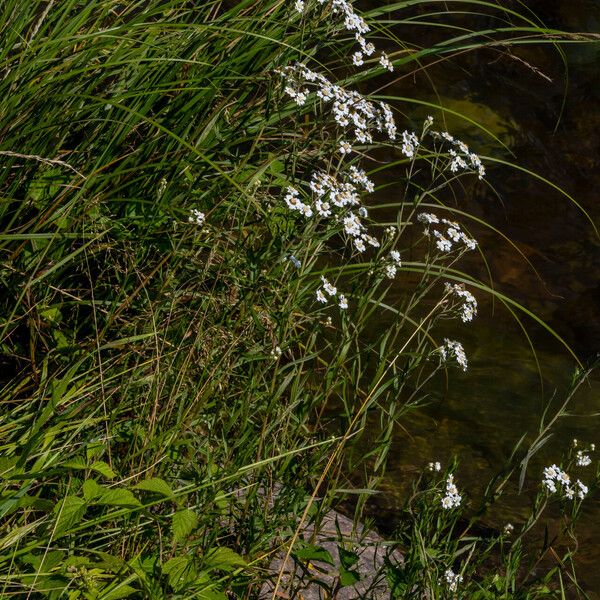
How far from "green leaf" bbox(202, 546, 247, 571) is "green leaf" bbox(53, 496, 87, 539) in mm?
300

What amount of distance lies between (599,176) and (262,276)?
14.1ft

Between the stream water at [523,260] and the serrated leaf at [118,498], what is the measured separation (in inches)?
58.3

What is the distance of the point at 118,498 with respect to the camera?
7.92 feet

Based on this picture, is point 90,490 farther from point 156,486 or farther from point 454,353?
point 454,353

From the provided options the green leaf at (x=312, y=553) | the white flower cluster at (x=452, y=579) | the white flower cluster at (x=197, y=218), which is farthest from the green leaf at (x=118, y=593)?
the white flower cluster at (x=197, y=218)

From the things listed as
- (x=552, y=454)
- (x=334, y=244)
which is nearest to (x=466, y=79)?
(x=334, y=244)

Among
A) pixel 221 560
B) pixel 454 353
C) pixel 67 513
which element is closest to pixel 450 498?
pixel 454 353

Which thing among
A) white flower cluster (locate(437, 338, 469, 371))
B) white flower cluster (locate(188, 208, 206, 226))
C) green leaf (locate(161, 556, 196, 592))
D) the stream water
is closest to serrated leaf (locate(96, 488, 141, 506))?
green leaf (locate(161, 556, 196, 592))

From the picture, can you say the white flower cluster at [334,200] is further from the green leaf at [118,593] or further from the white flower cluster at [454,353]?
the green leaf at [118,593]

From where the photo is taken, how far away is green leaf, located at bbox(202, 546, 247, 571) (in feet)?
7.93

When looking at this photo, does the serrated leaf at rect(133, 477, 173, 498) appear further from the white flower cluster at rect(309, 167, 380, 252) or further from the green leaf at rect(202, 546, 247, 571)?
the white flower cluster at rect(309, 167, 380, 252)

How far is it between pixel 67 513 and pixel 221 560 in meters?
0.36

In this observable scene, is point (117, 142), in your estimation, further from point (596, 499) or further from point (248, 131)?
point (596, 499)

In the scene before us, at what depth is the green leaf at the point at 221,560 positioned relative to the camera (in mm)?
2418
